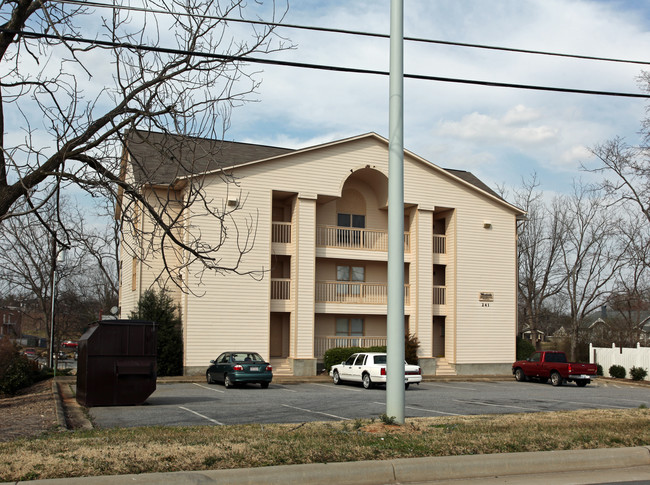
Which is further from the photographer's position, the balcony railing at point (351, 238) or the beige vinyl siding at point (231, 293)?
the balcony railing at point (351, 238)

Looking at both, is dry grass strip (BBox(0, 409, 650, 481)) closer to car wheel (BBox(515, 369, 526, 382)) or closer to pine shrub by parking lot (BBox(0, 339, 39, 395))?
pine shrub by parking lot (BBox(0, 339, 39, 395))

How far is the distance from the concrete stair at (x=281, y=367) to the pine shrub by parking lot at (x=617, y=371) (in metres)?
17.5

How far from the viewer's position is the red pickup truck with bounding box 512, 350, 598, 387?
1172 inches

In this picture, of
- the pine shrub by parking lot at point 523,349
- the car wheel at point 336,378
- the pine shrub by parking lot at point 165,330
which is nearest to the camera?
the car wheel at point 336,378

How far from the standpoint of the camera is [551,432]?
11.1 meters

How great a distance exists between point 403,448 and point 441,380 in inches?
929

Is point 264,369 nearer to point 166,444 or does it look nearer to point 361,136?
point 361,136

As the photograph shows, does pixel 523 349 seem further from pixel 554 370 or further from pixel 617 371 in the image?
pixel 554 370

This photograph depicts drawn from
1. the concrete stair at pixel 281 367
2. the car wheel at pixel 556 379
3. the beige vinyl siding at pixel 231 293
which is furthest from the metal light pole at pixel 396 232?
the car wheel at pixel 556 379

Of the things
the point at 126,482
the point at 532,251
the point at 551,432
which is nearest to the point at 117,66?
the point at 126,482

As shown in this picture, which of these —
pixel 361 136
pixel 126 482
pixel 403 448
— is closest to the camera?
pixel 126 482

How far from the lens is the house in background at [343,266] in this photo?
3050 cm

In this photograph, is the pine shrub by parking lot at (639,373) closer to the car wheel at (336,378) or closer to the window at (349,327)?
the window at (349,327)

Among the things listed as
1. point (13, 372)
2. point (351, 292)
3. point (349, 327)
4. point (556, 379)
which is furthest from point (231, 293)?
point (556, 379)
